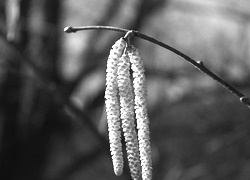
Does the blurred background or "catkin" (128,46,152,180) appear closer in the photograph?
"catkin" (128,46,152,180)

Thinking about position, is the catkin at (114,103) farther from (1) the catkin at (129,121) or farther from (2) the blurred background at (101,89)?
(2) the blurred background at (101,89)

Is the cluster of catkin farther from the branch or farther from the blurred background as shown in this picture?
the blurred background

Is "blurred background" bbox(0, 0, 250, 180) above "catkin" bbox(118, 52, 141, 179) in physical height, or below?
above

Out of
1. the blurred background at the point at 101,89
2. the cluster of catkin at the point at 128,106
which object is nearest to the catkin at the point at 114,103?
the cluster of catkin at the point at 128,106

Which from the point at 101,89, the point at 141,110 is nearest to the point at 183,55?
the point at 141,110

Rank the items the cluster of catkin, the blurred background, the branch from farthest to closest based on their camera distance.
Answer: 1. the blurred background
2. the cluster of catkin
3. the branch

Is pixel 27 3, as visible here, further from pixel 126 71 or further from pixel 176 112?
pixel 126 71

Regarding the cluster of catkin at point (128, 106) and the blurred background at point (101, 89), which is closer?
the cluster of catkin at point (128, 106)

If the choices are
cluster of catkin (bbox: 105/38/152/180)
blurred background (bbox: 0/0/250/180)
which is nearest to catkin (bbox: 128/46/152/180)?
cluster of catkin (bbox: 105/38/152/180)
